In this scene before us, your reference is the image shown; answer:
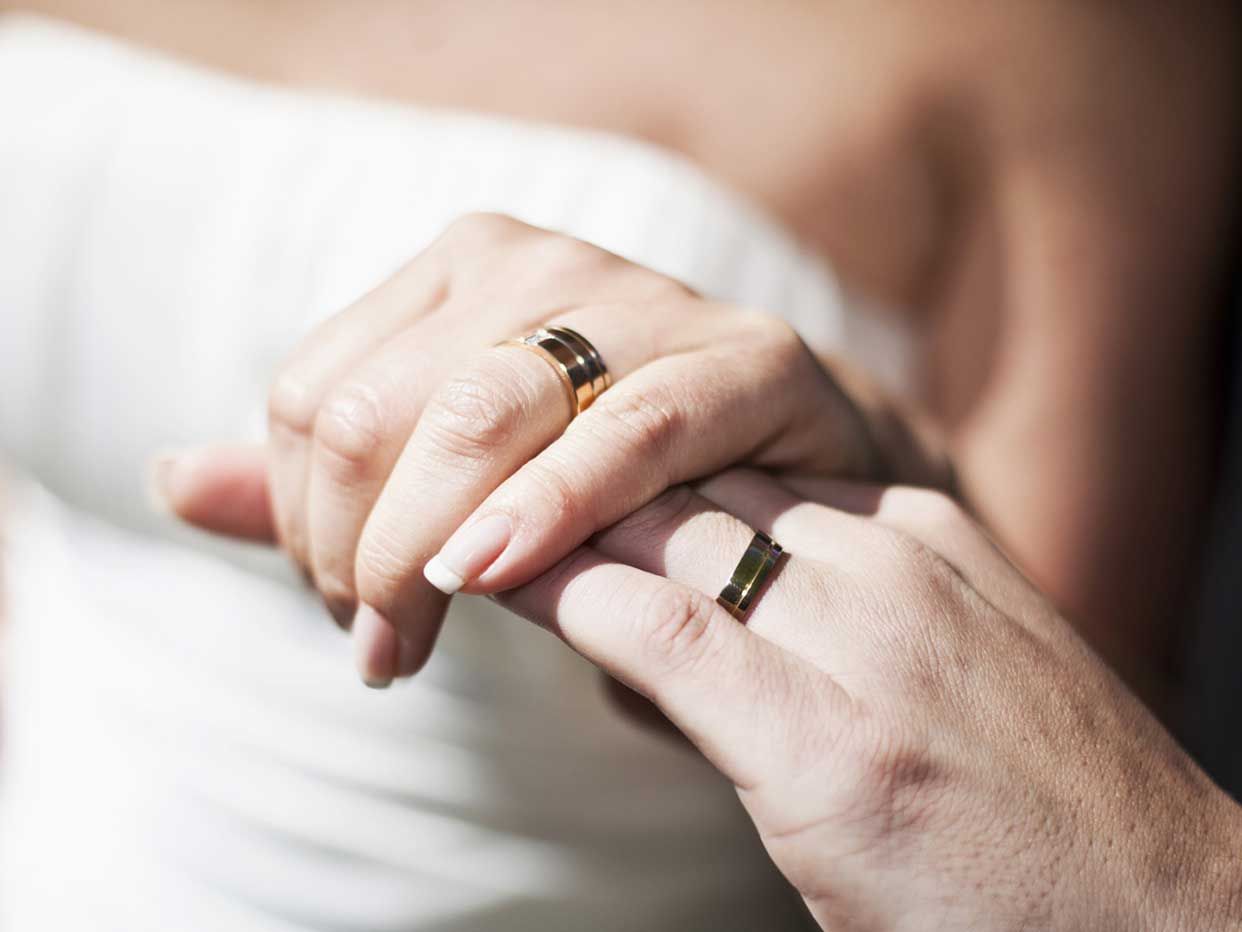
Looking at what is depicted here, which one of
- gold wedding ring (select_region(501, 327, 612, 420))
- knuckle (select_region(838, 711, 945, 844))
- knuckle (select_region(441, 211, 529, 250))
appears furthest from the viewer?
knuckle (select_region(441, 211, 529, 250))

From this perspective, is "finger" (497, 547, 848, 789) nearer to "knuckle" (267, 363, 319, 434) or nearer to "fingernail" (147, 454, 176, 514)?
"knuckle" (267, 363, 319, 434)

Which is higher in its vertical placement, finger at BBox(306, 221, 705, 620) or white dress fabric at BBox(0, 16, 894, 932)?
finger at BBox(306, 221, 705, 620)

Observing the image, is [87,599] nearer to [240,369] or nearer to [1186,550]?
[240,369]

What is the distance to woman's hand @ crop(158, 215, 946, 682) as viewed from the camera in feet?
1.67

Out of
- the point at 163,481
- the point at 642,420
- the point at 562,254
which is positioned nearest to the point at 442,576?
the point at 642,420

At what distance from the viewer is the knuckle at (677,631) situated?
0.46 m

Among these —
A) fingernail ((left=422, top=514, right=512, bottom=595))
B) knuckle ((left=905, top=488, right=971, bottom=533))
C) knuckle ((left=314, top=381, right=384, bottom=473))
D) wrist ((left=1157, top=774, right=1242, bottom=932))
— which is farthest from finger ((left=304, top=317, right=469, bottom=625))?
wrist ((left=1157, top=774, right=1242, bottom=932))

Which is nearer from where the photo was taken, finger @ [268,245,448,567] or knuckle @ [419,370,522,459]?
knuckle @ [419,370,522,459]

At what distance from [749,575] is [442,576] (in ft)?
0.51

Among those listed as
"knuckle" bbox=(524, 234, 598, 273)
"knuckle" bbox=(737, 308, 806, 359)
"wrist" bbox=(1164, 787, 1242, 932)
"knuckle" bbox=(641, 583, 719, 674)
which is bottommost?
"wrist" bbox=(1164, 787, 1242, 932)

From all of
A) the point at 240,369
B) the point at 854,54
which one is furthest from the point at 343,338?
the point at 854,54

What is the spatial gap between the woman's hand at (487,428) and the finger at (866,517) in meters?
0.02

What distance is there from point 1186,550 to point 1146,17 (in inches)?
21.2

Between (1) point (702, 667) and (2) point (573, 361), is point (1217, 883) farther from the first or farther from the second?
(2) point (573, 361)
